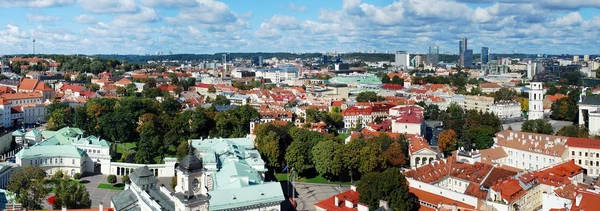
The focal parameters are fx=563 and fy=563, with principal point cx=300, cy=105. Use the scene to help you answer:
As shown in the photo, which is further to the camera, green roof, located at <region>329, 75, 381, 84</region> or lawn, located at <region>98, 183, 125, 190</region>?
green roof, located at <region>329, 75, 381, 84</region>

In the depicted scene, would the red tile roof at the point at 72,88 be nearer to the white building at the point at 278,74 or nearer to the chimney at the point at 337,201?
the white building at the point at 278,74

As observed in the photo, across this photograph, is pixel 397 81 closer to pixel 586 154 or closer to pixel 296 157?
pixel 586 154

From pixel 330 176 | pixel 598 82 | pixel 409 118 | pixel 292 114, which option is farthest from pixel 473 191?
pixel 598 82

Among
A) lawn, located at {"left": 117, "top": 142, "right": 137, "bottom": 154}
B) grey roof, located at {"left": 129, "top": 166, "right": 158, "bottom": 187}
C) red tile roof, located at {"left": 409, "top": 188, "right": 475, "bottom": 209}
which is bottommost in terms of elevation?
lawn, located at {"left": 117, "top": 142, "right": 137, "bottom": 154}

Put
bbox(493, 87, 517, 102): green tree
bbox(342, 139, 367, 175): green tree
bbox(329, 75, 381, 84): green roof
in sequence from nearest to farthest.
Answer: bbox(342, 139, 367, 175): green tree, bbox(493, 87, 517, 102): green tree, bbox(329, 75, 381, 84): green roof

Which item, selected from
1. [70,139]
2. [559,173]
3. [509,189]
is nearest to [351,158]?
[509,189]

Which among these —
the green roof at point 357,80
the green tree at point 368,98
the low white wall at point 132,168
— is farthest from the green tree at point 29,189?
the green roof at point 357,80

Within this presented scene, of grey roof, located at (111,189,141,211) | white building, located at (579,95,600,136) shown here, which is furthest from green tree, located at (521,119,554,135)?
grey roof, located at (111,189,141,211)

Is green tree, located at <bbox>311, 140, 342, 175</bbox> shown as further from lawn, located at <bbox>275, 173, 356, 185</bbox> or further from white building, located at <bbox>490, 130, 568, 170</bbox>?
white building, located at <bbox>490, 130, 568, 170</bbox>
